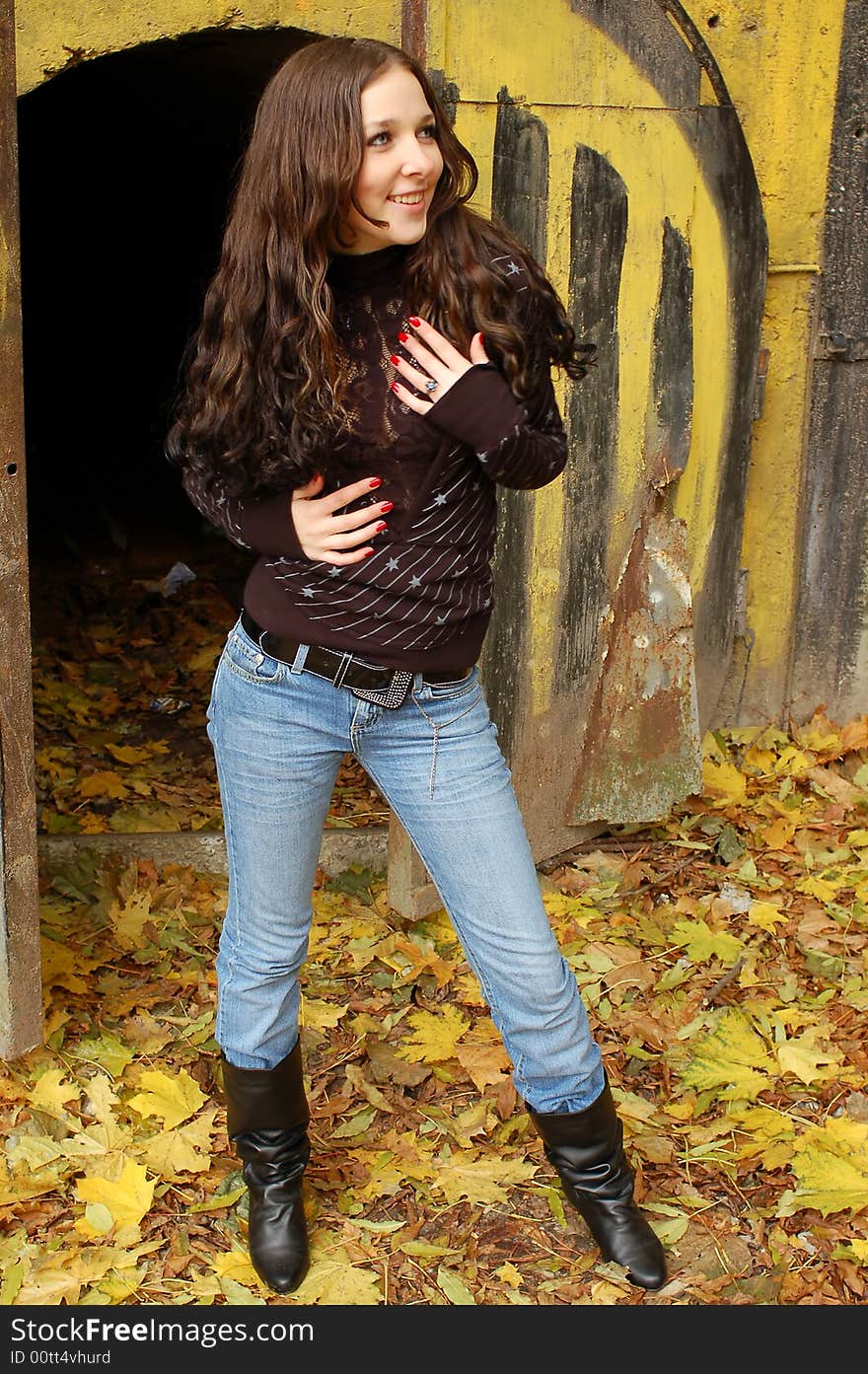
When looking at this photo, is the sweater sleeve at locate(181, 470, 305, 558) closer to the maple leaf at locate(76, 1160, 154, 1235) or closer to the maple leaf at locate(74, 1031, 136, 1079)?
the maple leaf at locate(76, 1160, 154, 1235)

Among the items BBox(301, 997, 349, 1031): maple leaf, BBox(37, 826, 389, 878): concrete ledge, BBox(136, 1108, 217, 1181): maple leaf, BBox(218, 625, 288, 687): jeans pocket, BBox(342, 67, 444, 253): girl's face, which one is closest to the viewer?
BBox(342, 67, 444, 253): girl's face

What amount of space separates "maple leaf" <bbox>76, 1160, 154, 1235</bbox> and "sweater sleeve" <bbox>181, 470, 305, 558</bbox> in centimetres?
136

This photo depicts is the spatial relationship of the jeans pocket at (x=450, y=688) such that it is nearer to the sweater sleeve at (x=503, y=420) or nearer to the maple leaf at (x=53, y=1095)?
the sweater sleeve at (x=503, y=420)

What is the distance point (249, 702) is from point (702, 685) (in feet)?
7.98

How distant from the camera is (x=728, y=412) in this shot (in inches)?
163

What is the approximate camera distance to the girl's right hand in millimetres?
2205

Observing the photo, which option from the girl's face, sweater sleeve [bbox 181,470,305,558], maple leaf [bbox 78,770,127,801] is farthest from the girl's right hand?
maple leaf [bbox 78,770,127,801]

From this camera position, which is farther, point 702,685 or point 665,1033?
point 702,685

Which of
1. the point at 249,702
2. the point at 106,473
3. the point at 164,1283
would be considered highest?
the point at 249,702

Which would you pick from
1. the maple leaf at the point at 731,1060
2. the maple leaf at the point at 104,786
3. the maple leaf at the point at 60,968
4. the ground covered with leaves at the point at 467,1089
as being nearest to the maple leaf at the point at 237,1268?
the ground covered with leaves at the point at 467,1089

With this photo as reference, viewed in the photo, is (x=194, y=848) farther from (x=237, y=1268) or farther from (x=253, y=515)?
(x=253, y=515)
